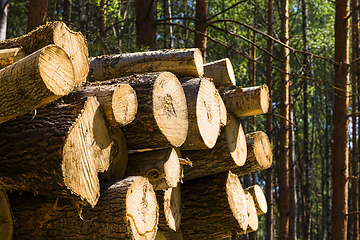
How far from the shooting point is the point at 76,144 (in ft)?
6.49

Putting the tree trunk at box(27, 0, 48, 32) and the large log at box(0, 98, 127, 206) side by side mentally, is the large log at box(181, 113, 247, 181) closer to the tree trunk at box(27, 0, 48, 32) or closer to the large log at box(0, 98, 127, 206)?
the large log at box(0, 98, 127, 206)

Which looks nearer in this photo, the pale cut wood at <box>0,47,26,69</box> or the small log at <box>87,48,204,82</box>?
the pale cut wood at <box>0,47,26,69</box>

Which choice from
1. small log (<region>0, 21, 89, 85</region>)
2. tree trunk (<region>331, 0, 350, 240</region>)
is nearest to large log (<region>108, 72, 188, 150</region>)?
small log (<region>0, 21, 89, 85</region>)

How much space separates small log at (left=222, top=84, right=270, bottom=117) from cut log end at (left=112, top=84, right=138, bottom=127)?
152cm

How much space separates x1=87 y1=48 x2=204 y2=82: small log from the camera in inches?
121

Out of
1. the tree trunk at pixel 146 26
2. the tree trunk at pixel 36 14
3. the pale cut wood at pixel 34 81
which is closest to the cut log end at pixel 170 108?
the pale cut wood at pixel 34 81

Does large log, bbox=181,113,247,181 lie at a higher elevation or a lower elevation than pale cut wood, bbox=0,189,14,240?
higher

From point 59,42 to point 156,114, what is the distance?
2.62ft

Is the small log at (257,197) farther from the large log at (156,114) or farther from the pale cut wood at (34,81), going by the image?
the pale cut wood at (34,81)

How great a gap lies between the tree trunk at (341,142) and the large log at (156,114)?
5188 millimetres

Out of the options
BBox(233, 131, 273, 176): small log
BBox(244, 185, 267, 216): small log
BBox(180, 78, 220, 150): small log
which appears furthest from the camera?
BBox(244, 185, 267, 216): small log

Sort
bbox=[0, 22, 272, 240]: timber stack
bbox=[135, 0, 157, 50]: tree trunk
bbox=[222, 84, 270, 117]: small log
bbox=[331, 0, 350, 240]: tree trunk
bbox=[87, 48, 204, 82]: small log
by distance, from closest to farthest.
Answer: bbox=[0, 22, 272, 240]: timber stack, bbox=[87, 48, 204, 82]: small log, bbox=[222, 84, 270, 117]: small log, bbox=[135, 0, 157, 50]: tree trunk, bbox=[331, 0, 350, 240]: tree trunk

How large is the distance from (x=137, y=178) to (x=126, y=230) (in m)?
0.32

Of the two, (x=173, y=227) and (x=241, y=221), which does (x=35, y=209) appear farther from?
(x=241, y=221)
